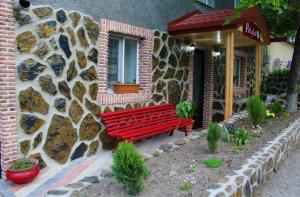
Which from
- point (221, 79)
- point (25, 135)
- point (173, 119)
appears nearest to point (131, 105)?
point (173, 119)

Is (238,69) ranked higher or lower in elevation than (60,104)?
higher

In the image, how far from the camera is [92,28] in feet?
21.9

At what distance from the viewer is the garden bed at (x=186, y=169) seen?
4.14 metres

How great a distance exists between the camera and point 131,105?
7883 mm

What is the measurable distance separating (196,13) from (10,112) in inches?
286

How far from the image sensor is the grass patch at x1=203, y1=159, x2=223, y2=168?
5.03m

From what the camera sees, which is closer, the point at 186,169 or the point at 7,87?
the point at 186,169

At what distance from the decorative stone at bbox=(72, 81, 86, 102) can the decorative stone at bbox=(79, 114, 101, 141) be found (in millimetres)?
461

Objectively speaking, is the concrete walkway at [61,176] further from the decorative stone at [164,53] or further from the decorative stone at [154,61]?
the decorative stone at [164,53]

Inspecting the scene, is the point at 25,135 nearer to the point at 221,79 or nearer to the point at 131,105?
the point at 131,105

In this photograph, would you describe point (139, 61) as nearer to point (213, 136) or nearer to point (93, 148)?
point (93, 148)

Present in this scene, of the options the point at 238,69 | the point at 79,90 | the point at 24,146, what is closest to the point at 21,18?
the point at 79,90

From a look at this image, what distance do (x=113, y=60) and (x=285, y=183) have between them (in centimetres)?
445

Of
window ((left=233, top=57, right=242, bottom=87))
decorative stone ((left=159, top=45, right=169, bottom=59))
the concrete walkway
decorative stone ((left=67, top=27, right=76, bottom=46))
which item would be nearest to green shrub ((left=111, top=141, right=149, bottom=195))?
the concrete walkway
